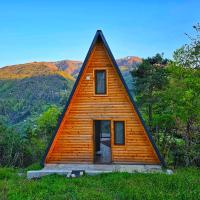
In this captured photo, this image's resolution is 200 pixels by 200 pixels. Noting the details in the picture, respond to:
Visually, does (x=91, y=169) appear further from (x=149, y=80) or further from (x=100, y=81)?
(x=149, y=80)

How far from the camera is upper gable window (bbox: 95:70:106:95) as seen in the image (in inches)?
576

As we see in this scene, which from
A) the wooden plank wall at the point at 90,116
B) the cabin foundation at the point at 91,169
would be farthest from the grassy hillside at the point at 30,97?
the cabin foundation at the point at 91,169

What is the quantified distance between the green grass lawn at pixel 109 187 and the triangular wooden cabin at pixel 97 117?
2.35 metres

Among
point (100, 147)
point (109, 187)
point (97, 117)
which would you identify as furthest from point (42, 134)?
point (109, 187)

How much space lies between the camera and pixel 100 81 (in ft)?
48.1

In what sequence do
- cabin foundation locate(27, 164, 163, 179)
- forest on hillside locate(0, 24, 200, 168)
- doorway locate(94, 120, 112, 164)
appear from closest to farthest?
cabin foundation locate(27, 164, 163, 179), doorway locate(94, 120, 112, 164), forest on hillside locate(0, 24, 200, 168)

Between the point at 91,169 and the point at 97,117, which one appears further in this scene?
the point at 97,117

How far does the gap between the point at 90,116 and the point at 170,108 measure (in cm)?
541

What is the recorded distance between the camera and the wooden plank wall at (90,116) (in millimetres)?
14258

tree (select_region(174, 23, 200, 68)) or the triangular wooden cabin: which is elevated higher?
tree (select_region(174, 23, 200, 68))

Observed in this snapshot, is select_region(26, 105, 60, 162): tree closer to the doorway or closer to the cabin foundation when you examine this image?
the doorway

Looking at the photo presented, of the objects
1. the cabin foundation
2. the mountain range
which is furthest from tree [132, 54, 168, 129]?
the mountain range

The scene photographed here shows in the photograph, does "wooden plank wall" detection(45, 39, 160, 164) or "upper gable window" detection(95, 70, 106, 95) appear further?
"upper gable window" detection(95, 70, 106, 95)

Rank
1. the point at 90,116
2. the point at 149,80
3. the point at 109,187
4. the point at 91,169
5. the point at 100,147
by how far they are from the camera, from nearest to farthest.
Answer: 1. the point at 109,187
2. the point at 91,169
3. the point at 90,116
4. the point at 100,147
5. the point at 149,80
